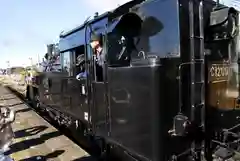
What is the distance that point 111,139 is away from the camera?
4.07 meters

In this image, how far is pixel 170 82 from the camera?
10.3 feet

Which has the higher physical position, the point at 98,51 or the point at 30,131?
the point at 98,51

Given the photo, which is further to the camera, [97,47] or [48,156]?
[48,156]

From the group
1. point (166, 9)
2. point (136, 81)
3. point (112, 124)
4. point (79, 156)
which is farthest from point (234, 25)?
point (79, 156)

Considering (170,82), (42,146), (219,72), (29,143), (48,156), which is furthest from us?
(29,143)

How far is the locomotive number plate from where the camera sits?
11.8 feet

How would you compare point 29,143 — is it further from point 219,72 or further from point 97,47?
point 219,72

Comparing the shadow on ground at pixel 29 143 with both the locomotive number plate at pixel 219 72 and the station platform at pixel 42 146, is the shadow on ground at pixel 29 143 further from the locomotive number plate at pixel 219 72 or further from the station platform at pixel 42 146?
the locomotive number plate at pixel 219 72

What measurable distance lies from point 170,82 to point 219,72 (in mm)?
1000

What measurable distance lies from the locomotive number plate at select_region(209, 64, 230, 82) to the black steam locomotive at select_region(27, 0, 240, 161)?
14 millimetres

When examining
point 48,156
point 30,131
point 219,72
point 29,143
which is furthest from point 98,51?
point 30,131

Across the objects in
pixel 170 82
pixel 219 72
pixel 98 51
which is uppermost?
pixel 98 51

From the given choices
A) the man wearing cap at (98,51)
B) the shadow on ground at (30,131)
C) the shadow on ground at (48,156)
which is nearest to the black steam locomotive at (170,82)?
the man wearing cap at (98,51)

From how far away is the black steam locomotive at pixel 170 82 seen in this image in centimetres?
313
